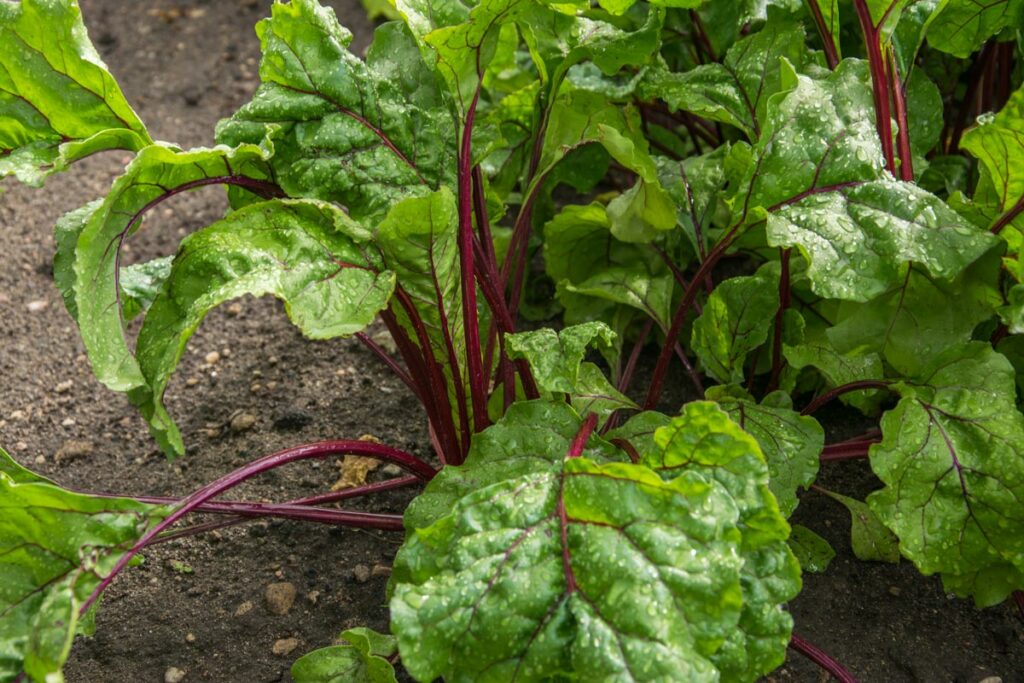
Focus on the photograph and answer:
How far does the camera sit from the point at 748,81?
2.15m

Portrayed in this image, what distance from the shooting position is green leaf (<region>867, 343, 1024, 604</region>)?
5.50 feet

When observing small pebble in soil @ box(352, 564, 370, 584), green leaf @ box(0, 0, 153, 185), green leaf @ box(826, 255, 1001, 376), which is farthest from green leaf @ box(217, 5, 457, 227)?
green leaf @ box(826, 255, 1001, 376)

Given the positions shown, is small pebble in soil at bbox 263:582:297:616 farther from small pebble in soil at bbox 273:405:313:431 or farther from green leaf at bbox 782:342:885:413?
green leaf at bbox 782:342:885:413

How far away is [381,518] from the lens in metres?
1.88

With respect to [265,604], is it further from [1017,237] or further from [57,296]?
[1017,237]

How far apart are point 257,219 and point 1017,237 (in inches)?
46.2

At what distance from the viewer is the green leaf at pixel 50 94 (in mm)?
1675

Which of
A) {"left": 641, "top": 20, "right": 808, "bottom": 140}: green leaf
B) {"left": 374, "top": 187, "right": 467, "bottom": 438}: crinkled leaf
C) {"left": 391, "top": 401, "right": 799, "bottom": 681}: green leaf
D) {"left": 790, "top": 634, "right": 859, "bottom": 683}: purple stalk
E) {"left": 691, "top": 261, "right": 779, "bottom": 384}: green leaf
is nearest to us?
{"left": 391, "top": 401, "right": 799, "bottom": 681}: green leaf

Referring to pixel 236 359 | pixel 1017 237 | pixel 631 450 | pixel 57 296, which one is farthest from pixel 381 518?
pixel 57 296

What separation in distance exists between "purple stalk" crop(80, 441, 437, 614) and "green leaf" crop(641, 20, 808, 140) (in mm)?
851

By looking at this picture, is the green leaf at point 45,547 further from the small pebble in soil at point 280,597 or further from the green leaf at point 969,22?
the green leaf at point 969,22

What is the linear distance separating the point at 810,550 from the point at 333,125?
108 centimetres

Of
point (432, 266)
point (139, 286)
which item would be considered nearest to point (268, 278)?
point (432, 266)

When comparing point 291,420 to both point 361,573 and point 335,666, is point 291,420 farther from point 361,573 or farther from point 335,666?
point 335,666
